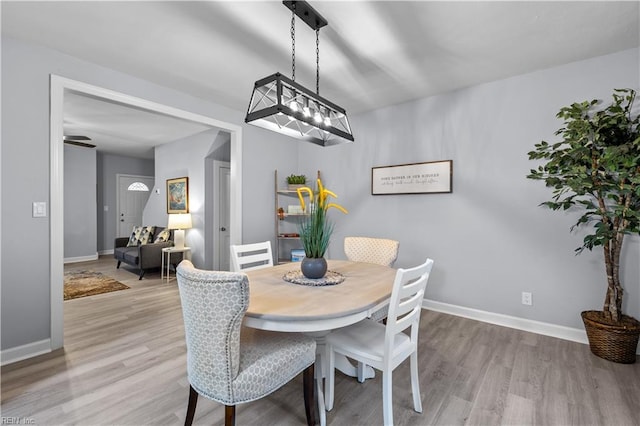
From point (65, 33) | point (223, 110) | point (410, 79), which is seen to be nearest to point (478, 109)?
point (410, 79)

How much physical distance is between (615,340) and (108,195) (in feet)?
29.7

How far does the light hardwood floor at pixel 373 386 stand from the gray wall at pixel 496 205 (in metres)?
0.48

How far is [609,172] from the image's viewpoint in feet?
7.33

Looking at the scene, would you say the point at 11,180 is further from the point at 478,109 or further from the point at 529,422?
the point at 478,109

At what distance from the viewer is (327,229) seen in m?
1.96

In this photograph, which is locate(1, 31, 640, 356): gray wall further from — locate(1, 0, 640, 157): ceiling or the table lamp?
the table lamp

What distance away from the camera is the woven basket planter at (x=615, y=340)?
213 cm

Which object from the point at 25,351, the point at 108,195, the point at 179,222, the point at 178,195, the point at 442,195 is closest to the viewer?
the point at 25,351

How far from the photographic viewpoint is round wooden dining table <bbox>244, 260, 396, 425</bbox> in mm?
1319

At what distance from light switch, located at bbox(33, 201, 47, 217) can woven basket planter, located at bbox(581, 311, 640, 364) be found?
14.4 ft

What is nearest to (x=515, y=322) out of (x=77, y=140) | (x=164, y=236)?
(x=164, y=236)

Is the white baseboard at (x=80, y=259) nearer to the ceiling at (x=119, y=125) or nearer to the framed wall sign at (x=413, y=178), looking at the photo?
the ceiling at (x=119, y=125)

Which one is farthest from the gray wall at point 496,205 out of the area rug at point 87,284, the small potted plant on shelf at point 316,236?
the area rug at point 87,284

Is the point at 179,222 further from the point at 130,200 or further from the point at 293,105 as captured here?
the point at 293,105
